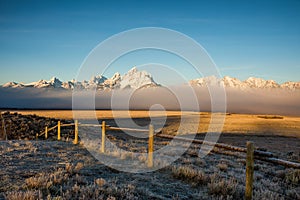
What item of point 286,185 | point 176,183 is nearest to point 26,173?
point 176,183

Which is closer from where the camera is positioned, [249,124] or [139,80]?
[139,80]

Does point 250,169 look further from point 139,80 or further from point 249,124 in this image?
point 249,124

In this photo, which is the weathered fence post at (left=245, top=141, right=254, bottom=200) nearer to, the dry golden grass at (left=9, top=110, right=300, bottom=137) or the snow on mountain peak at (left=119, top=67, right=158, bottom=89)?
the snow on mountain peak at (left=119, top=67, right=158, bottom=89)

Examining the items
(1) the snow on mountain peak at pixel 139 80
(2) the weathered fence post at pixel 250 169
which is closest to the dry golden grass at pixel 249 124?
(1) the snow on mountain peak at pixel 139 80

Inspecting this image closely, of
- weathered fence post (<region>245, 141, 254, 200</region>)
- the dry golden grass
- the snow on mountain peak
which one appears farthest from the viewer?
the dry golden grass

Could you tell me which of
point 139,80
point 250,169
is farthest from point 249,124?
point 250,169

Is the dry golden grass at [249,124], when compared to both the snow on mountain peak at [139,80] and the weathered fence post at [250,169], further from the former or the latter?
the weathered fence post at [250,169]

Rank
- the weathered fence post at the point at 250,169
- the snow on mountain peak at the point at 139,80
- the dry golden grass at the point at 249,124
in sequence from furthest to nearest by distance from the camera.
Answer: the dry golden grass at the point at 249,124
the snow on mountain peak at the point at 139,80
the weathered fence post at the point at 250,169

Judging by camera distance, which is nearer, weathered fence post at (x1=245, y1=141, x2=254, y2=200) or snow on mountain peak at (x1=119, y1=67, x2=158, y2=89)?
weathered fence post at (x1=245, y1=141, x2=254, y2=200)

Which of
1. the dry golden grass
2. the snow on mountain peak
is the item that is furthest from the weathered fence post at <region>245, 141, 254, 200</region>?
the dry golden grass

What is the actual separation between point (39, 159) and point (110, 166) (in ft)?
10.6

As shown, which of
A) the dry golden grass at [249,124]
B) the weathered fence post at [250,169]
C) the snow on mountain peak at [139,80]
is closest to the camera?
the weathered fence post at [250,169]

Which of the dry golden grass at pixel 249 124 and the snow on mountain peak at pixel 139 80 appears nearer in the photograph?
the snow on mountain peak at pixel 139 80

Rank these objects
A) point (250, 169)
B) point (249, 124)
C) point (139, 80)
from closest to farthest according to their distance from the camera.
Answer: point (250, 169), point (139, 80), point (249, 124)
